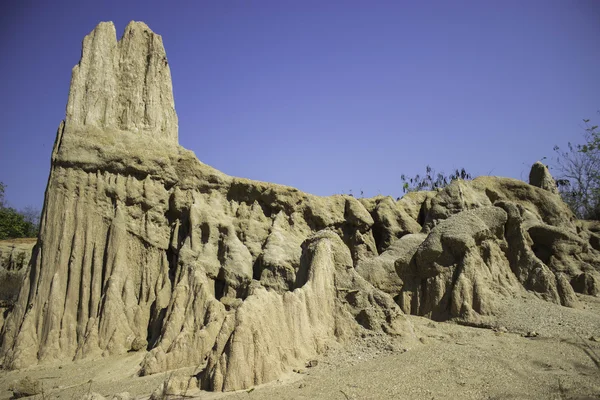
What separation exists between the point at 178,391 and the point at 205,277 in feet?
18.1

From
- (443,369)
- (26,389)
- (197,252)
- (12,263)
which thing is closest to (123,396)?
(26,389)

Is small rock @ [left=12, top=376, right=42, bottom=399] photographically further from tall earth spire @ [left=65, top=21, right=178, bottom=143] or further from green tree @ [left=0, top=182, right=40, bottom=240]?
green tree @ [left=0, top=182, right=40, bottom=240]

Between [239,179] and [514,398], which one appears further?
[239,179]

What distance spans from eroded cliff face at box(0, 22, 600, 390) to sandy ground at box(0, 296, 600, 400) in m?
0.58

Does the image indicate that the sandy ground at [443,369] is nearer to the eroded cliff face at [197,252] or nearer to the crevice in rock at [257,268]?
the eroded cliff face at [197,252]

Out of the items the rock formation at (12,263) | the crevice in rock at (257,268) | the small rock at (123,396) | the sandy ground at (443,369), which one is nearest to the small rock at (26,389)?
the sandy ground at (443,369)

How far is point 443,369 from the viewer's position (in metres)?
11.2

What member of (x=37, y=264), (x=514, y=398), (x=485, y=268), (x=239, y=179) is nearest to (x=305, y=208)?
(x=239, y=179)

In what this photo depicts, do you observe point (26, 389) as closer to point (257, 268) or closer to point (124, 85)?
point (257, 268)

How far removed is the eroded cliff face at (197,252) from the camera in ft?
44.9

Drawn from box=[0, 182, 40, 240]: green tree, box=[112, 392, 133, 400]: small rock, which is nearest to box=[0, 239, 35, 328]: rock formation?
box=[0, 182, 40, 240]: green tree

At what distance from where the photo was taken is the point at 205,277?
53.1 ft

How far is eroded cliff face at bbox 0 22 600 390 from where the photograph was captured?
44.9 ft

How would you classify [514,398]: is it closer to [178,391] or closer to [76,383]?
[178,391]
